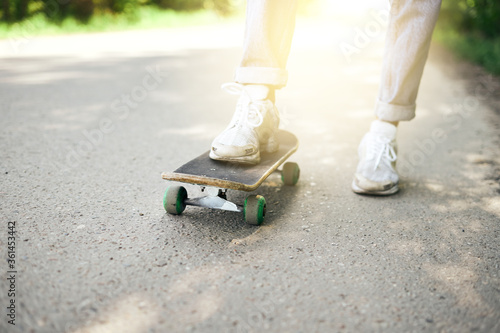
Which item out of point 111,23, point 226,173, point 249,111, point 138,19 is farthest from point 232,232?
point 138,19

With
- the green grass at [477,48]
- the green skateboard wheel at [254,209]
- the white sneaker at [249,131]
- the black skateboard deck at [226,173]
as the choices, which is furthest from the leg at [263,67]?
the green grass at [477,48]

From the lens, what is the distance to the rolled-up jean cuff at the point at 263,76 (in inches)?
79.2

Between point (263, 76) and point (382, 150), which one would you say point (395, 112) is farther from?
point (263, 76)

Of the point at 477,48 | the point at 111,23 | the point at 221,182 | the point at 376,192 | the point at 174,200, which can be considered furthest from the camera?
the point at 111,23

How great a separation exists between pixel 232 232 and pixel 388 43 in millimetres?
1302

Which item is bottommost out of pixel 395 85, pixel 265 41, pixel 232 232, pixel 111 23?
pixel 111 23

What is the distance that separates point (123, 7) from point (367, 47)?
809 centimetres

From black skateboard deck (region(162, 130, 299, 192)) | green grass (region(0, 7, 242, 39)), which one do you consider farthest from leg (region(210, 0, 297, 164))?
green grass (region(0, 7, 242, 39))

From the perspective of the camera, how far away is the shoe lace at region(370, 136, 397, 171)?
7.34ft

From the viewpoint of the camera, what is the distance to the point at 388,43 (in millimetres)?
2205

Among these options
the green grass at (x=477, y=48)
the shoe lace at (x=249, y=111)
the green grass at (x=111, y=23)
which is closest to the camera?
the shoe lace at (x=249, y=111)

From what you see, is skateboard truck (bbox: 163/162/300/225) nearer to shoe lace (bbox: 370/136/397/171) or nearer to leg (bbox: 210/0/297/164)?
leg (bbox: 210/0/297/164)

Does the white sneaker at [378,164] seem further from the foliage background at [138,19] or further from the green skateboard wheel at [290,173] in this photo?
the foliage background at [138,19]

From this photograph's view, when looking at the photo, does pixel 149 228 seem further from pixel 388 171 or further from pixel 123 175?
pixel 388 171
